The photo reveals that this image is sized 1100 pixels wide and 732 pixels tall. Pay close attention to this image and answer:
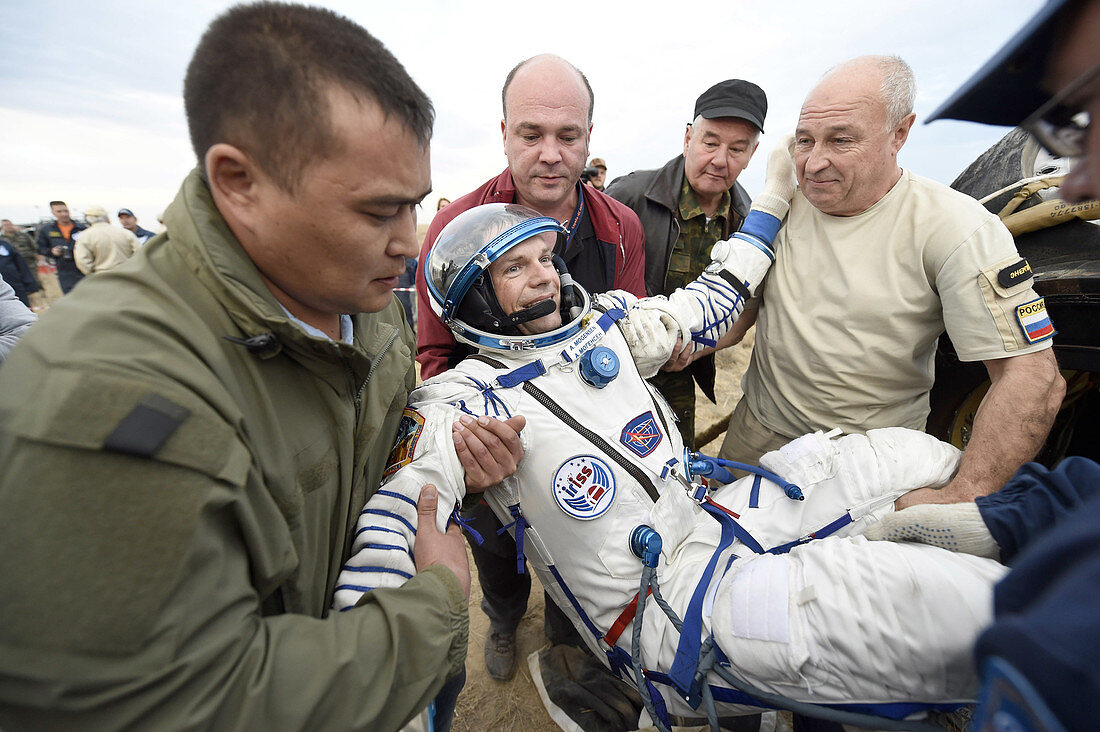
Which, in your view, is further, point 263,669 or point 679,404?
point 679,404

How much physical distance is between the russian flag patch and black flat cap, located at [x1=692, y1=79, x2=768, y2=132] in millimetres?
1908

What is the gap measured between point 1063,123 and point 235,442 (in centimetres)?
161

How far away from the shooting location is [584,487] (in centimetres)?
186

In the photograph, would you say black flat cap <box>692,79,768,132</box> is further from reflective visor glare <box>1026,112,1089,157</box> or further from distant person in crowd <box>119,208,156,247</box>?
distant person in crowd <box>119,208,156,247</box>

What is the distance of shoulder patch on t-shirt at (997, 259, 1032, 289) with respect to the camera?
1.98 m

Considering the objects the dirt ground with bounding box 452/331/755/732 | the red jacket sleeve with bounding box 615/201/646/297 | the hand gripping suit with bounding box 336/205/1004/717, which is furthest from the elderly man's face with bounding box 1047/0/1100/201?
the dirt ground with bounding box 452/331/755/732

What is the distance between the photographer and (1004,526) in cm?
149

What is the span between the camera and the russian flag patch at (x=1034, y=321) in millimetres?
1997

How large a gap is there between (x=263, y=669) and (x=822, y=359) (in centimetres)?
240

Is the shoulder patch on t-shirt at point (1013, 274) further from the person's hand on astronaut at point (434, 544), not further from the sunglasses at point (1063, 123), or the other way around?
the person's hand on astronaut at point (434, 544)

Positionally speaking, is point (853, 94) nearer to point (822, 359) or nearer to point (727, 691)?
point (822, 359)

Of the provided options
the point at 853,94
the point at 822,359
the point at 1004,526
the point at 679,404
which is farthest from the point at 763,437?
the point at 853,94

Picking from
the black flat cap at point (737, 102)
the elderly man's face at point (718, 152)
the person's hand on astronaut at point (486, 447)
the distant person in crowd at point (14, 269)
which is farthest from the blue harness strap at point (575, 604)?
the distant person in crowd at point (14, 269)

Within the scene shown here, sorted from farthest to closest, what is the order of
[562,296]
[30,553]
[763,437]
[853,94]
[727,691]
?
[763,437]
[562,296]
[853,94]
[727,691]
[30,553]
